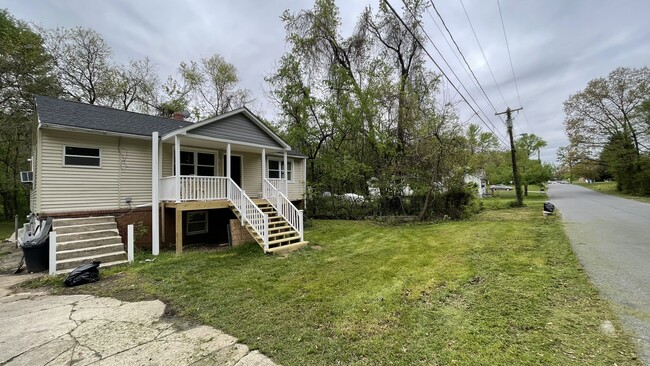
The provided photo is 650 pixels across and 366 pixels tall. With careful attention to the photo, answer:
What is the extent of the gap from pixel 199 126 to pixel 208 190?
82.8 inches

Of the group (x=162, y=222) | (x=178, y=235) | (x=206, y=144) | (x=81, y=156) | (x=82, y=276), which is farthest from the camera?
(x=206, y=144)

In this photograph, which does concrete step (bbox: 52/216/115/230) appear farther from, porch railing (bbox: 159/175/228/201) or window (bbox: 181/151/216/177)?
window (bbox: 181/151/216/177)

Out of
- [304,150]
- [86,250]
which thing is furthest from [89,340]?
[304,150]

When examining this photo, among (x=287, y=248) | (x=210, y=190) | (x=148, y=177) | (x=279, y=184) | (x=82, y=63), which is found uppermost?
(x=82, y=63)

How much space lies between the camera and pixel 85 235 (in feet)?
23.6

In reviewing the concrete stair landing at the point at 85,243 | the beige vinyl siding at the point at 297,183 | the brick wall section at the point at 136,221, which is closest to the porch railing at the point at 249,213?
the brick wall section at the point at 136,221

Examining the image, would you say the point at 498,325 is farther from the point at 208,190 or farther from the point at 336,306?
the point at 208,190

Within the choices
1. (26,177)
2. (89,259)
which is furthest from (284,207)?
(26,177)

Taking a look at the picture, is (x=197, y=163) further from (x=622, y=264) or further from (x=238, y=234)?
(x=622, y=264)

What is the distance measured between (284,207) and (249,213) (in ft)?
4.73

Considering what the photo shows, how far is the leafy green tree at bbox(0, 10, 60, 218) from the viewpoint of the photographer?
1478 cm

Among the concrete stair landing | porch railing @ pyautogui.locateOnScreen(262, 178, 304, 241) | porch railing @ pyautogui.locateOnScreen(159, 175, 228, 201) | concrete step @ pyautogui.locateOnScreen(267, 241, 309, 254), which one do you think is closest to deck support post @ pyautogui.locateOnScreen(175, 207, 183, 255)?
porch railing @ pyautogui.locateOnScreen(159, 175, 228, 201)

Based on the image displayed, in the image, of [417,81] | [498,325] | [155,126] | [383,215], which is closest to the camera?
[498,325]

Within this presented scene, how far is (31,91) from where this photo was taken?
15.4 metres
